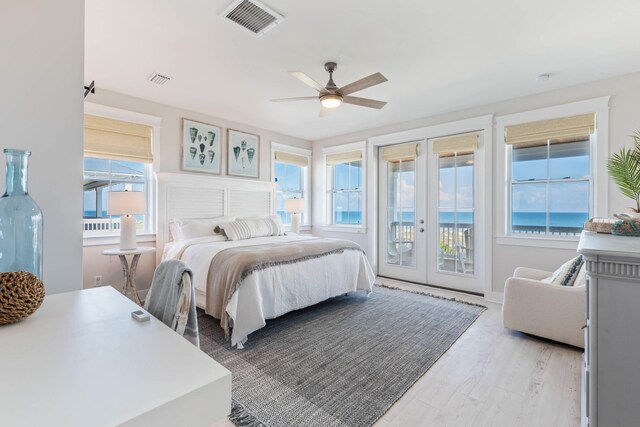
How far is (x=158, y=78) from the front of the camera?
3.22 meters

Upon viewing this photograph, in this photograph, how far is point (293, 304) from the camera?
3.00m

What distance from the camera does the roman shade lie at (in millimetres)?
4121

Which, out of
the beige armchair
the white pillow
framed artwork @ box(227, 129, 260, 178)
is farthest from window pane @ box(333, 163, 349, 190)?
the beige armchair

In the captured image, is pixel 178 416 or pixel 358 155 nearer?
pixel 178 416

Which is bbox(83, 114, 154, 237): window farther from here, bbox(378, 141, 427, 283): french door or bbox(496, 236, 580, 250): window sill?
bbox(496, 236, 580, 250): window sill

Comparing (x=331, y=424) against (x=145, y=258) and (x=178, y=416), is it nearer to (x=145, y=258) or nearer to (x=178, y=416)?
(x=178, y=416)

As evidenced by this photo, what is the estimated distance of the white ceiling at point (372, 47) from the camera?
211 centimetres

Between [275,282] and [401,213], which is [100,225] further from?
[401,213]

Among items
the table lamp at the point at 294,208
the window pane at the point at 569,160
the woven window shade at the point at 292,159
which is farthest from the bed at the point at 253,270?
the window pane at the point at 569,160

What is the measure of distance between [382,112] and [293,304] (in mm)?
2946

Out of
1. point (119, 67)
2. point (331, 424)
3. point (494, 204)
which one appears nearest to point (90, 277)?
point (119, 67)

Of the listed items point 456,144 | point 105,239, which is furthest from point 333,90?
point 105,239

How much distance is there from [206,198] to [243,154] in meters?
0.98

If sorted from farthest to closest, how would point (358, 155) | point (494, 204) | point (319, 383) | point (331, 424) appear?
point (358, 155) → point (494, 204) → point (319, 383) → point (331, 424)
